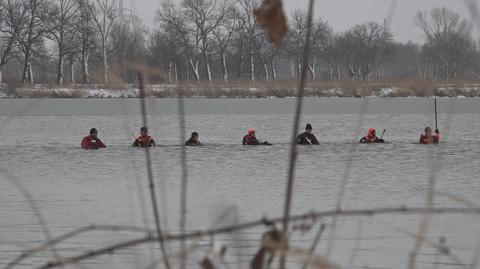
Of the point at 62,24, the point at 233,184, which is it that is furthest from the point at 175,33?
the point at 233,184

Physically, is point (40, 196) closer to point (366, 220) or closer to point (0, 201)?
point (0, 201)

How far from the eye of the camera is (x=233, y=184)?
1659cm

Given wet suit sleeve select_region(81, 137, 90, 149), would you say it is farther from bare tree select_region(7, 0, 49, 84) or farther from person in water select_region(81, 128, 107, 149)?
bare tree select_region(7, 0, 49, 84)

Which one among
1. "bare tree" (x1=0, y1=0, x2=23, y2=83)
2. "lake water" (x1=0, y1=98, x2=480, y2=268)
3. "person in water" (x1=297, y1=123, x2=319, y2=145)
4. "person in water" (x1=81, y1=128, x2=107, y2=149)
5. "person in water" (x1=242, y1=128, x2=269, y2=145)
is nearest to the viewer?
"lake water" (x1=0, y1=98, x2=480, y2=268)

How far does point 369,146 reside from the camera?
26484 mm

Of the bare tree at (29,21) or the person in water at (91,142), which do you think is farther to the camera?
the bare tree at (29,21)

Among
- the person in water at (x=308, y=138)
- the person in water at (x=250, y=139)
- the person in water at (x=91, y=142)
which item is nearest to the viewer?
the person in water at (x=91, y=142)

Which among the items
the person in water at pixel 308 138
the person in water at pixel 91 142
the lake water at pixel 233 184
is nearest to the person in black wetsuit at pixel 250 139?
the lake water at pixel 233 184

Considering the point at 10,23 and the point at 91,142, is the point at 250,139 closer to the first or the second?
the point at 91,142

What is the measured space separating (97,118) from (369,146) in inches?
893

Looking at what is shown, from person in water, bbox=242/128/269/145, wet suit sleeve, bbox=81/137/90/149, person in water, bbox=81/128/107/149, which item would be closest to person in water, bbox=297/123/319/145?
person in water, bbox=242/128/269/145

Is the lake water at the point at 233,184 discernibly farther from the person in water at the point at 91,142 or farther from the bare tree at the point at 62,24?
the bare tree at the point at 62,24

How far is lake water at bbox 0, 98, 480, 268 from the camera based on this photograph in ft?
23.6

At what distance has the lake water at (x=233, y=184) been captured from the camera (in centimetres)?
718
